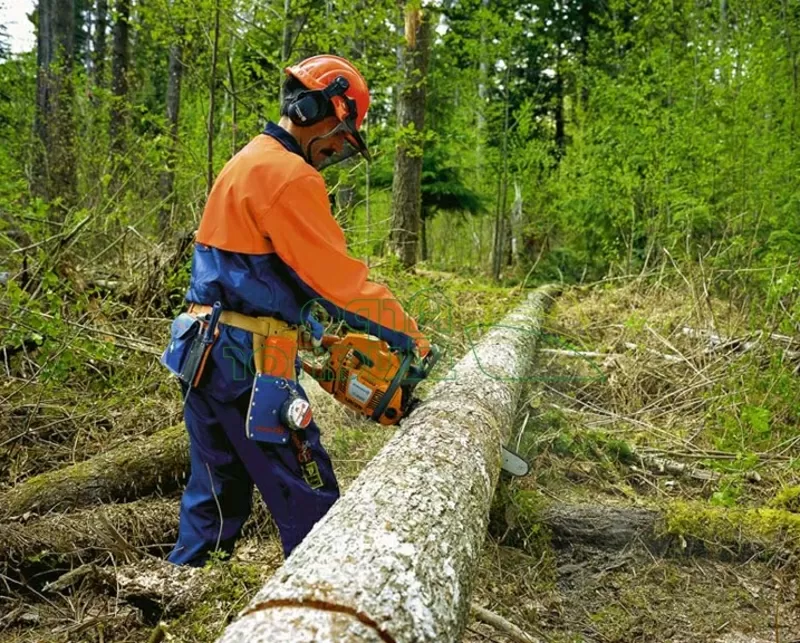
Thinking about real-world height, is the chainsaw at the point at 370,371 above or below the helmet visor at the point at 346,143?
below

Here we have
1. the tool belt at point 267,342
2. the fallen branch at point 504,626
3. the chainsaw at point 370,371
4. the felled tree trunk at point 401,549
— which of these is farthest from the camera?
the chainsaw at point 370,371

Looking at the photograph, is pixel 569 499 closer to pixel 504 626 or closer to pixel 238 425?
pixel 504 626

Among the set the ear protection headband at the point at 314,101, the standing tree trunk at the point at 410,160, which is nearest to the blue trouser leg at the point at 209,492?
the ear protection headband at the point at 314,101

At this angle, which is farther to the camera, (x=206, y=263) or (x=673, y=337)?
(x=673, y=337)

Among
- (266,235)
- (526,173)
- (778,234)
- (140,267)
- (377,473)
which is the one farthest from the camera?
(526,173)

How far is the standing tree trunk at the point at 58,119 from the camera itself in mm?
6711

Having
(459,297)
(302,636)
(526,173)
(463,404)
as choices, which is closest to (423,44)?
(459,297)

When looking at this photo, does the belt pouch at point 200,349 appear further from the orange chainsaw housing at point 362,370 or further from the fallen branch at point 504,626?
the fallen branch at point 504,626

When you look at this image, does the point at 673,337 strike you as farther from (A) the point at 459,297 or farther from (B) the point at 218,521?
(B) the point at 218,521

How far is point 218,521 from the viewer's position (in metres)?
2.66

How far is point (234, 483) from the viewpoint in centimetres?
264

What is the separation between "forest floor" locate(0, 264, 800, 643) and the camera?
8.11 ft

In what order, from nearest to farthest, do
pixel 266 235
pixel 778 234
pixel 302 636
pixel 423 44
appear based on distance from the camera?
pixel 302 636 → pixel 266 235 → pixel 778 234 → pixel 423 44

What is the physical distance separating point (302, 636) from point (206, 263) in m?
1.57
